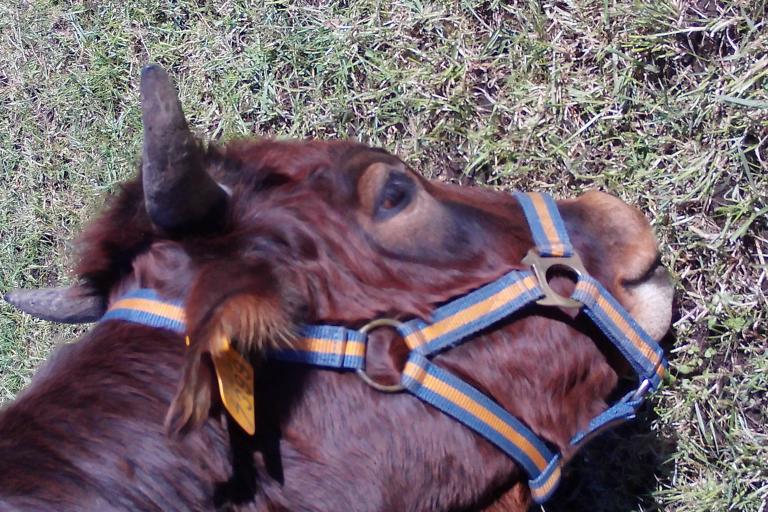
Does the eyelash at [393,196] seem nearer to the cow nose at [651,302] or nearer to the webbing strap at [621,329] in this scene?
the webbing strap at [621,329]

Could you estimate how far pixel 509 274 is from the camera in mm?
2285

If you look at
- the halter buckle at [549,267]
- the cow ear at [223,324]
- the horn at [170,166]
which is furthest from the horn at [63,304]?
the halter buckle at [549,267]

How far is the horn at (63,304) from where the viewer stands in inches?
102

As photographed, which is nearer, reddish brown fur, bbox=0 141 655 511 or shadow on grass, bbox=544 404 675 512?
reddish brown fur, bbox=0 141 655 511

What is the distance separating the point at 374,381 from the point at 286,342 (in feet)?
0.90

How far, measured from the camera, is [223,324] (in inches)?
72.6

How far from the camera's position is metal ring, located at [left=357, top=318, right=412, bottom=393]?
7.05ft

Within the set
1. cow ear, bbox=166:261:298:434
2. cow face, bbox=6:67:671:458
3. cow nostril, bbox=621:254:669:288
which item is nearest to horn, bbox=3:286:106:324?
cow face, bbox=6:67:671:458

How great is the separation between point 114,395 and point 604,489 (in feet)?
7.03

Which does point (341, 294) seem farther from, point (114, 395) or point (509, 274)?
point (114, 395)

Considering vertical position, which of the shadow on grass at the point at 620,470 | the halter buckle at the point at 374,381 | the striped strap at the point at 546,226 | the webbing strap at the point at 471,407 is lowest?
the shadow on grass at the point at 620,470

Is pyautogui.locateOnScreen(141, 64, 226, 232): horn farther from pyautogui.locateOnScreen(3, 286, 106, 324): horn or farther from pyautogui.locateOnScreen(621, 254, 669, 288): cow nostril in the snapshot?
pyautogui.locateOnScreen(621, 254, 669, 288): cow nostril

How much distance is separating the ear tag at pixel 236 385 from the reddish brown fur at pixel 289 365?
35mm

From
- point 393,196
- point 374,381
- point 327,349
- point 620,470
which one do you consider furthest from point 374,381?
point 620,470
